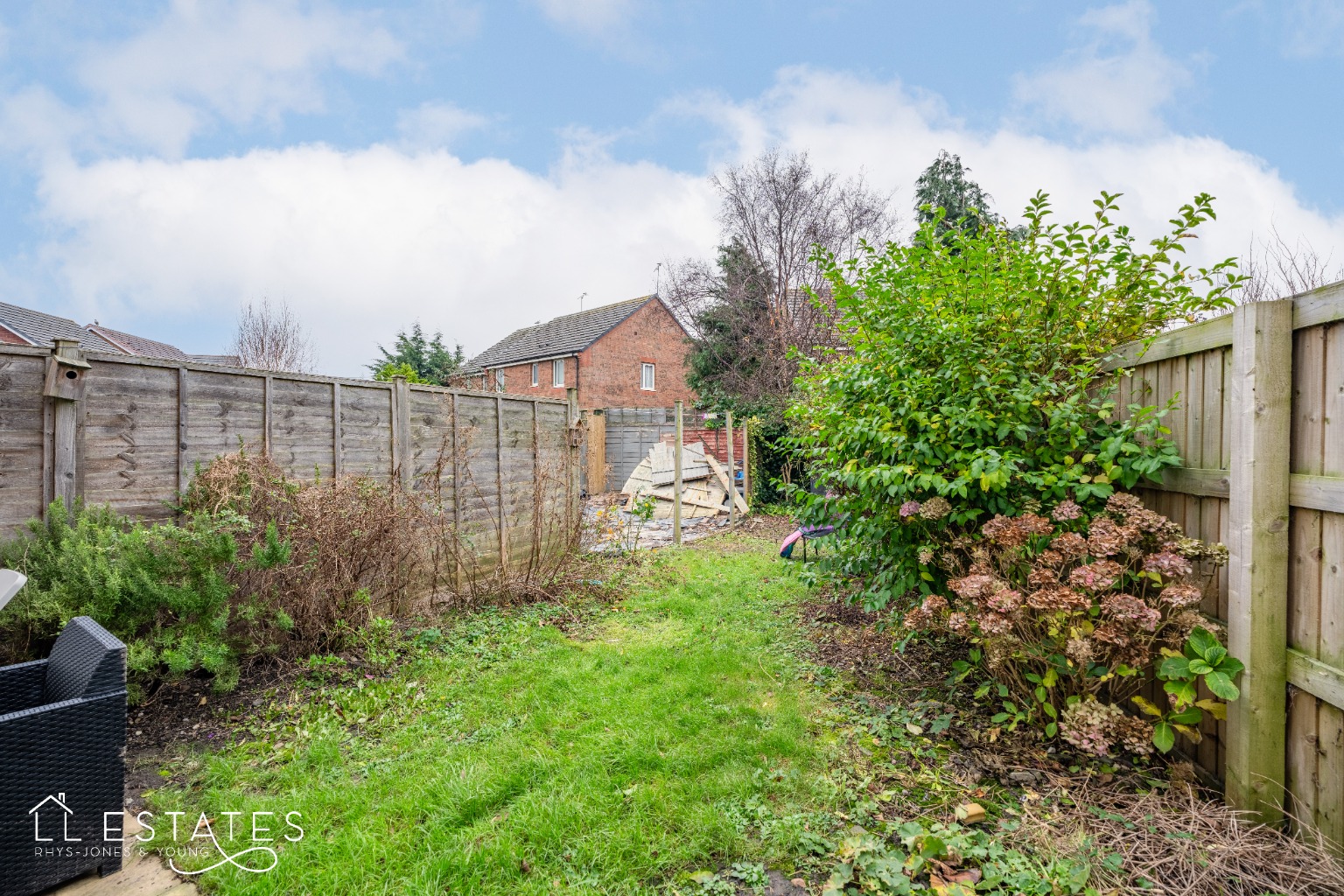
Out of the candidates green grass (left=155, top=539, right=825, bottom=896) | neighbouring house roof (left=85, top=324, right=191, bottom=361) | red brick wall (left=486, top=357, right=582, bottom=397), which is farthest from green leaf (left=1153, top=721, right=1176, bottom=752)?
neighbouring house roof (left=85, top=324, right=191, bottom=361)

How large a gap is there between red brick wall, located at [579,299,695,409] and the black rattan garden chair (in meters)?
20.2

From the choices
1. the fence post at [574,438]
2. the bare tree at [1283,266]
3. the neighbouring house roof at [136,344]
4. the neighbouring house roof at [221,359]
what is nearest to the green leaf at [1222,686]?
the fence post at [574,438]

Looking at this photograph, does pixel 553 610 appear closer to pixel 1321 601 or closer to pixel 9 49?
pixel 1321 601

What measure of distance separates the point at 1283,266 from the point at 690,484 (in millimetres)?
10733

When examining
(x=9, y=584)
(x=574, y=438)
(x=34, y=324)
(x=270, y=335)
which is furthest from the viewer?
(x=270, y=335)

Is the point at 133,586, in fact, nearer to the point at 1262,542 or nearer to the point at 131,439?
the point at 131,439

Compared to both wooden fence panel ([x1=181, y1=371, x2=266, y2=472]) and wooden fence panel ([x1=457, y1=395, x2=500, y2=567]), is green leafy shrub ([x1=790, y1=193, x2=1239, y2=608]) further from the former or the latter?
wooden fence panel ([x1=181, y1=371, x2=266, y2=472])

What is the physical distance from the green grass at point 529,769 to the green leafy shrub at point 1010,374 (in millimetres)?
1126

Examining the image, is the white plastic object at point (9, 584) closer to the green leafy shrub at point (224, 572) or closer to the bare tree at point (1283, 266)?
the green leafy shrub at point (224, 572)

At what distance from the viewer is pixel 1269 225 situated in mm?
8938

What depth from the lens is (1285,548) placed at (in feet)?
6.28

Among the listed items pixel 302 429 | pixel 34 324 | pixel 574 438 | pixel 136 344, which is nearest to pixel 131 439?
pixel 302 429

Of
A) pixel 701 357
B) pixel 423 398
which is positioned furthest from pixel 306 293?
pixel 423 398

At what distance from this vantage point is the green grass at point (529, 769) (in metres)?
2.02
